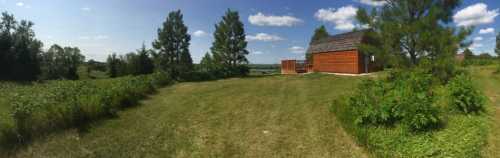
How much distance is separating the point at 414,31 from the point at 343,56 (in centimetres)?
1013

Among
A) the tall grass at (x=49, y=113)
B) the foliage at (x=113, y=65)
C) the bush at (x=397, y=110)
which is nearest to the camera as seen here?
the bush at (x=397, y=110)

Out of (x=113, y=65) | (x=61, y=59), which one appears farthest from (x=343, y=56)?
(x=61, y=59)

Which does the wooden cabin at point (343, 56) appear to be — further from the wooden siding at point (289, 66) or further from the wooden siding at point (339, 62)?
the wooden siding at point (289, 66)

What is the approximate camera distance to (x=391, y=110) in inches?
178

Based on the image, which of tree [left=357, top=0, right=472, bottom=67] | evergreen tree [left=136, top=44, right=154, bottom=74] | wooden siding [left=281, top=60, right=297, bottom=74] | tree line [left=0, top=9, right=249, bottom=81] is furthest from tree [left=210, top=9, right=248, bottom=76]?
tree [left=357, top=0, right=472, bottom=67]

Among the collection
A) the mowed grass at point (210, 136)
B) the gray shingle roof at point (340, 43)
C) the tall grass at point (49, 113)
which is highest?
the gray shingle roof at point (340, 43)

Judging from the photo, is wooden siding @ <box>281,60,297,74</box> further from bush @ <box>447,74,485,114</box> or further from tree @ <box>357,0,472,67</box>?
bush @ <box>447,74,485,114</box>

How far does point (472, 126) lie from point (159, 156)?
17.9ft

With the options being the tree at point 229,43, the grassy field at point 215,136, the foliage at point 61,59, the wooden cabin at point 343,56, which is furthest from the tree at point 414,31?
the foliage at point 61,59

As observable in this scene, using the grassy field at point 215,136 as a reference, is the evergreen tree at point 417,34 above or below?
above

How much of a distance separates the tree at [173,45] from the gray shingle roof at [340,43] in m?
10.8

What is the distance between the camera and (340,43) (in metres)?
18.5

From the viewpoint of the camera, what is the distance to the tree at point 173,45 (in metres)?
19.5

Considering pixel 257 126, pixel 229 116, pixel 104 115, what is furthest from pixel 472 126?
pixel 104 115
